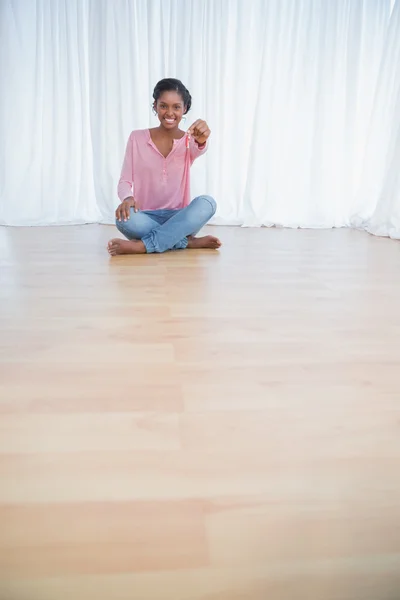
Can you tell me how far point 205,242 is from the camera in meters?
2.20

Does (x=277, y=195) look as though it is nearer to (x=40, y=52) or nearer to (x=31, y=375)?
(x=40, y=52)

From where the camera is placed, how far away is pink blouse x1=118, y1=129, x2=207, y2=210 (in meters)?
2.17

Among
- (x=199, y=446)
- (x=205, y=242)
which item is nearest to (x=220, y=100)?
(x=205, y=242)

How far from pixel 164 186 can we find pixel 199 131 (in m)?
0.29

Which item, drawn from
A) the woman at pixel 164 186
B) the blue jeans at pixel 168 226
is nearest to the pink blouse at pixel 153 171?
the woman at pixel 164 186

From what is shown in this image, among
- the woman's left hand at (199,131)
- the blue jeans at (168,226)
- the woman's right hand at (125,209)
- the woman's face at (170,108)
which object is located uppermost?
the woman's face at (170,108)

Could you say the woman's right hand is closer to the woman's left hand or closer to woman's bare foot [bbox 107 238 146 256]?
woman's bare foot [bbox 107 238 146 256]

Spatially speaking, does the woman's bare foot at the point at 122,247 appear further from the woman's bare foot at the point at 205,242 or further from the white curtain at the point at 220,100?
the white curtain at the point at 220,100

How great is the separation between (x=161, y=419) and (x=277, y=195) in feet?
8.01

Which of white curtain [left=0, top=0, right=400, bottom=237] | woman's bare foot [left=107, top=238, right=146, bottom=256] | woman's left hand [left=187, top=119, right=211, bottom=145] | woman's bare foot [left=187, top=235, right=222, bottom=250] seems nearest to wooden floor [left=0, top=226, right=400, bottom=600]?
woman's bare foot [left=107, top=238, right=146, bottom=256]

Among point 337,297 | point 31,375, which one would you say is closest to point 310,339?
point 337,297

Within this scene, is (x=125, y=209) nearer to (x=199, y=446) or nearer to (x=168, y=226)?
(x=168, y=226)

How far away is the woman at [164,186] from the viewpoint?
6.82ft

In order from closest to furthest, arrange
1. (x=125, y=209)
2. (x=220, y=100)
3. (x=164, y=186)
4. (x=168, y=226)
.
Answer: (x=125, y=209)
(x=168, y=226)
(x=164, y=186)
(x=220, y=100)
